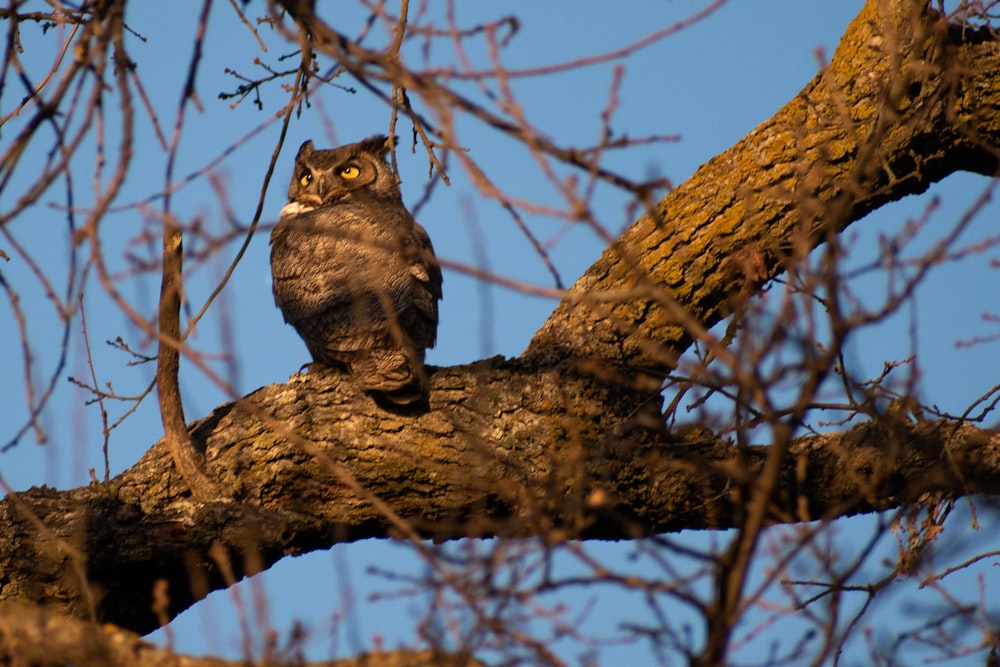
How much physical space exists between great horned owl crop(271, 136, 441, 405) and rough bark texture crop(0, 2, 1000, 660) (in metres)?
0.25

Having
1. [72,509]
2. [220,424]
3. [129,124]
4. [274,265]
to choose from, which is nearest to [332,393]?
[220,424]

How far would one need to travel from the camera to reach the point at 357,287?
17.3ft

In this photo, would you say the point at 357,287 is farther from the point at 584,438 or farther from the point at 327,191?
the point at 327,191

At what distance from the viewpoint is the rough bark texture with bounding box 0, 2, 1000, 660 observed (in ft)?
13.2

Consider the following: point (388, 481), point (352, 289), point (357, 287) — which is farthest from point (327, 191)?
point (388, 481)

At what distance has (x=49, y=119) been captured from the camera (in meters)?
2.18

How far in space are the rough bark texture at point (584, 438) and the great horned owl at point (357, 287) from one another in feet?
0.81

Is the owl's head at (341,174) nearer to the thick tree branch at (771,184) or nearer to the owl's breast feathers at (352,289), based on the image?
the owl's breast feathers at (352,289)

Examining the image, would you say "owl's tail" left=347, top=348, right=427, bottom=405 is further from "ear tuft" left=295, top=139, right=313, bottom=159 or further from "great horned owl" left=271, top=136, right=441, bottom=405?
"ear tuft" left=295, top=139, right=313, bottom=159

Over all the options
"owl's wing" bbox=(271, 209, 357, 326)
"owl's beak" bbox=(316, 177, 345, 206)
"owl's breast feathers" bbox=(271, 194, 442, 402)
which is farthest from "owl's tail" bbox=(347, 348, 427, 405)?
"owl's beak" bbox=(316, 177, 345, 206)

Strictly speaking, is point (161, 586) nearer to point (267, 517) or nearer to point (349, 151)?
point (267, 517)

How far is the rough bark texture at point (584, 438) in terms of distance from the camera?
401 cm

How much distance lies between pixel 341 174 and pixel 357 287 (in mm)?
1742

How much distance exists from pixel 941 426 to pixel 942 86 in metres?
1.34
